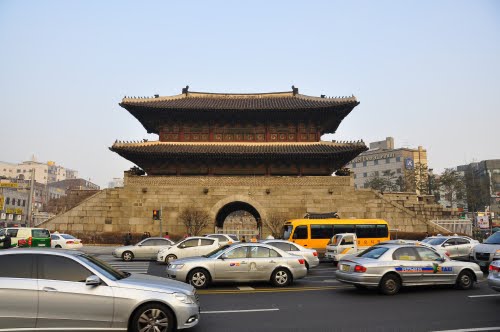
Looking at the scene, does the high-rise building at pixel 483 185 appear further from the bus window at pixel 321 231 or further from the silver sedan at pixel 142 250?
the silver sedan at pixel 142 250

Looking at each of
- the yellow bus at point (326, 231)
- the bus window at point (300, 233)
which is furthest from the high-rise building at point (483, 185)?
the bus window at point (300, 233)

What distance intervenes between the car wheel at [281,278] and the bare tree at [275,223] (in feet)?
56.2

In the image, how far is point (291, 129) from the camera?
33.3 metres

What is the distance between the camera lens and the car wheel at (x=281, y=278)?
1173cm

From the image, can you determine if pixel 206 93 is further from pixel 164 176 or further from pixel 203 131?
pixel 164 176

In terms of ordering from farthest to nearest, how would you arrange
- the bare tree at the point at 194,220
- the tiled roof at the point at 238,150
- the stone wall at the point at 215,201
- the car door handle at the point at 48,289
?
the tiled roof at the point at 238,150
the stone wall at the point at 215,201
the bare tree at the point at 194,220
the car door handle at the point at 48,289

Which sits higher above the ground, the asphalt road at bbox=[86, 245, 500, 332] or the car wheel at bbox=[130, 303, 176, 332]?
the car wheel at bbox=[130, 303, 176, 332]

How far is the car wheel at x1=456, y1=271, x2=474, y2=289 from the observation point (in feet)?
36.1

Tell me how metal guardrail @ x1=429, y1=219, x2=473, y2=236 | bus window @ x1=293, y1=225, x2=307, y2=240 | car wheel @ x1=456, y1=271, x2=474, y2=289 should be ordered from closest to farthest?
car wheel @ x1=456, y1=271, x2=474, y2=289
bus window @ x1=293, y1=225, x2=307, y2=240
metal guardrail @ x1=429, y1=219, x2=473, y2=236

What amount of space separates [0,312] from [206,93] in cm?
3276

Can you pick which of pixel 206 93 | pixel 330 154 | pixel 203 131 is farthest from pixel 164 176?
pixel 330 154

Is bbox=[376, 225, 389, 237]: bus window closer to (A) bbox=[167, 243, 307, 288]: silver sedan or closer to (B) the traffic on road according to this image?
(B) the traffic on road

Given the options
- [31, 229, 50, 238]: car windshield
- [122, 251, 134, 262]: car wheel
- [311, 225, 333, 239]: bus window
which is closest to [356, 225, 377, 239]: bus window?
[311, 225, 333, 239]: bus window

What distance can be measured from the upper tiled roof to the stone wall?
5.95 m
